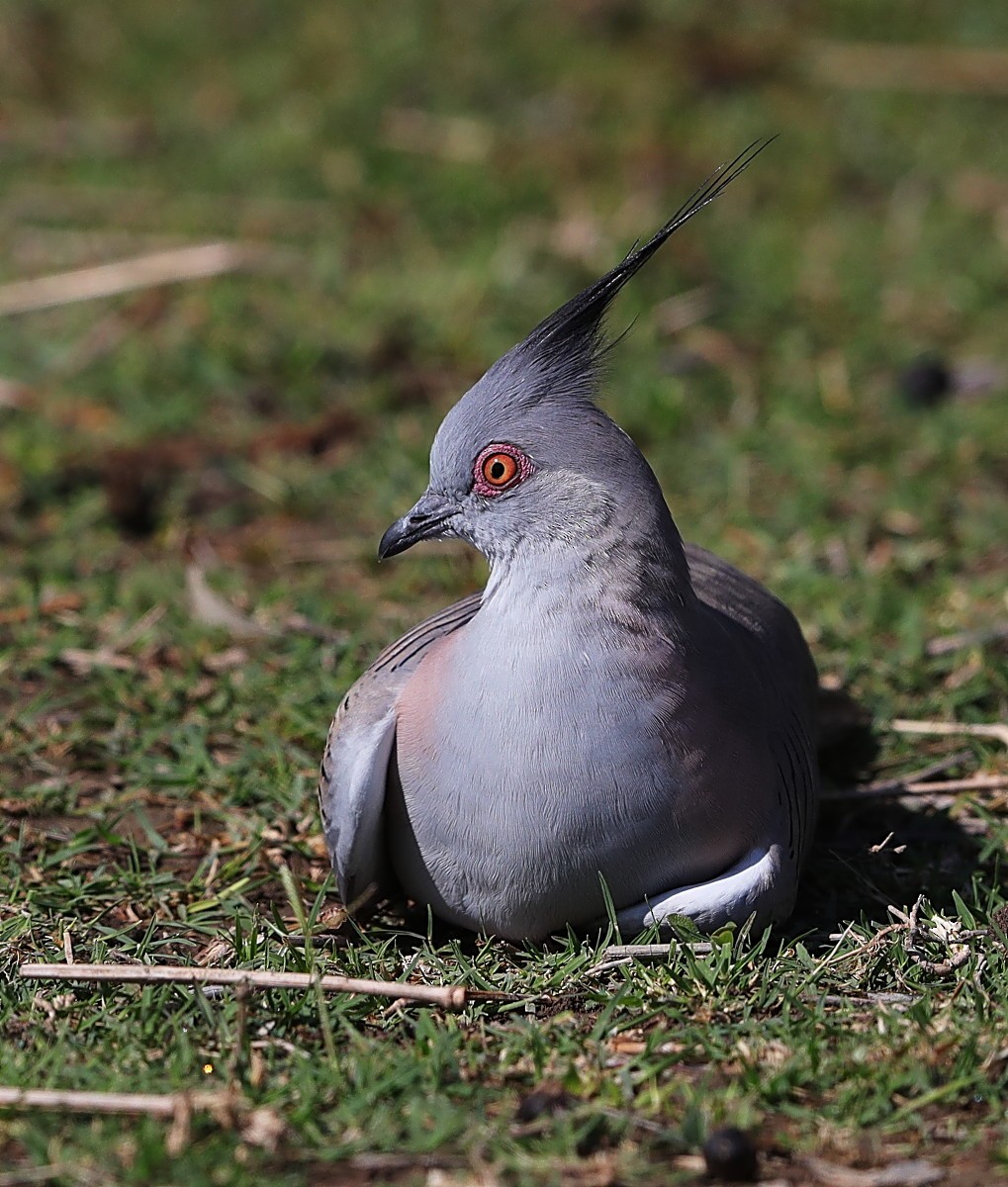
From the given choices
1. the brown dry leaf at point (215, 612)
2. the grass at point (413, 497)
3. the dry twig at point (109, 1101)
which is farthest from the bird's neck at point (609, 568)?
the brown dry leaf at point (215, 612)

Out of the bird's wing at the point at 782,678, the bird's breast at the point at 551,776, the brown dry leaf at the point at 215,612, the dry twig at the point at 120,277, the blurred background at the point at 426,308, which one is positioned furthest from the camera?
the dry twig at the point at 120,277

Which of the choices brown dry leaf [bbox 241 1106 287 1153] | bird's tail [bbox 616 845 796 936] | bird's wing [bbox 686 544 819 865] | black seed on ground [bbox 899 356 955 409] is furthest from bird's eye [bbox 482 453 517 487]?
black seed on ground [bbox 899 356 955 409]

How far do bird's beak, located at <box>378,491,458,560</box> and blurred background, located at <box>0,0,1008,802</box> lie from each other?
3.27 ft

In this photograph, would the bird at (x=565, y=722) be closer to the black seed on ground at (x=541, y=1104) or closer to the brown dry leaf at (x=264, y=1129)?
the black seed on ground at (x=541, y=1104)

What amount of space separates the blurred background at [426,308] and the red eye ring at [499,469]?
4.28 feet

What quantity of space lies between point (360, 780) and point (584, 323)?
1227 millimetres

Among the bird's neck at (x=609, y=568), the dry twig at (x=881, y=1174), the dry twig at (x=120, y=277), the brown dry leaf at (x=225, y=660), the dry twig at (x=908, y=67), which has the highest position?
the dry twig at (x=908, y=67)

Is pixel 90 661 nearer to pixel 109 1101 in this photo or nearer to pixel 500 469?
pixel 500 469

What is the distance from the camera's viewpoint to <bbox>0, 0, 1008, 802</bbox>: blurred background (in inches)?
232

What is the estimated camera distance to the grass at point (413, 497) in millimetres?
3428

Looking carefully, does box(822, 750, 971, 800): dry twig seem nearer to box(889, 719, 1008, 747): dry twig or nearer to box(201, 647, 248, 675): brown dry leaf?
box(889, 719, 1008, 747): dry twig

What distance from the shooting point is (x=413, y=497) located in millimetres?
6746

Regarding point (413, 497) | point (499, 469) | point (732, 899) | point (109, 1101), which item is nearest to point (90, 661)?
point (413, 497)

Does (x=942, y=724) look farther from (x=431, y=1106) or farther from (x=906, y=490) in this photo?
(x=431, y=1106)
